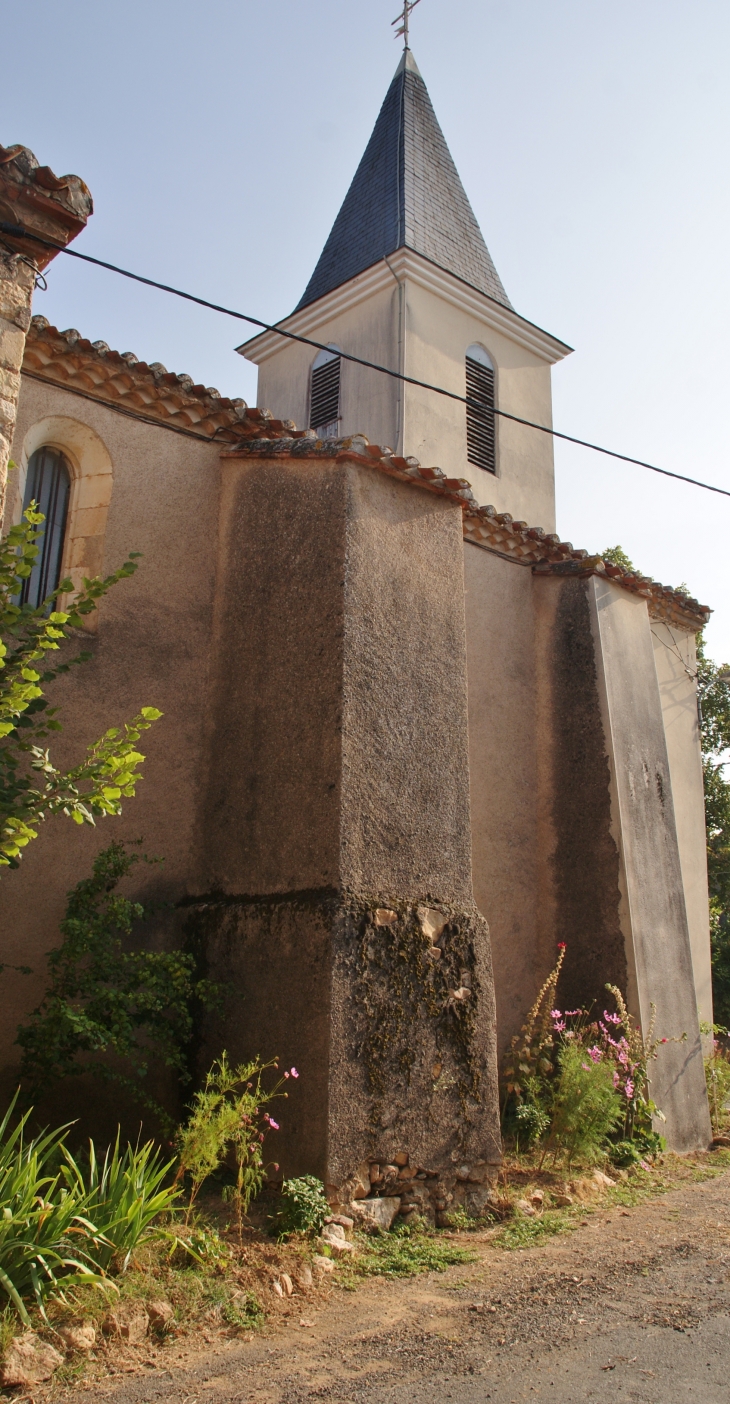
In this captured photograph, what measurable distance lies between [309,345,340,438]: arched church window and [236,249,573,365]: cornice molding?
29.2 inches

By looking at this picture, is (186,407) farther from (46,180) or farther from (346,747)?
(346,747)

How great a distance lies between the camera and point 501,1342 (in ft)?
14.7

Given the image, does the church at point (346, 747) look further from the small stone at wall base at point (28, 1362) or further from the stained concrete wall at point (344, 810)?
the small stone at wall base at point (28, 1362)

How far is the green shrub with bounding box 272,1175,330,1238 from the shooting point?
535cm

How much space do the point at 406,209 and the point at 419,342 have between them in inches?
116

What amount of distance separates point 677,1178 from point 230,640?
537 centimetres

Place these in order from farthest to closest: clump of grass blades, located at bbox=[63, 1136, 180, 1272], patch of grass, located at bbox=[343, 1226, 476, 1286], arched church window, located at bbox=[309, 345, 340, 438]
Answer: arched church window, located at bbox=[309, 345, 340, 438], patch of grass, located at bbox=[343, 1226, 476, 1286], clump of grass blades, located at bbox=[63, 1136, 180, 1272]

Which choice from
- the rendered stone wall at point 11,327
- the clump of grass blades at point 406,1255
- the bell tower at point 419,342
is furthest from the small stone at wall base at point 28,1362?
the bell tower at point 419,342

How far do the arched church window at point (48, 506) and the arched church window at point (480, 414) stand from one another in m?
9.10

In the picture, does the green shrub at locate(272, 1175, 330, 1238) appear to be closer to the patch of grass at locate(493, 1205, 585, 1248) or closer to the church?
the church

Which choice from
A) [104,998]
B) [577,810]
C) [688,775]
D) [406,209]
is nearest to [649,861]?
[577,810]

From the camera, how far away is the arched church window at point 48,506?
7.54 meters

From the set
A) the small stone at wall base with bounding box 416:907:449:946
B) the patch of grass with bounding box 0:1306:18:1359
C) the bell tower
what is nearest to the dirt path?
the patch of grass with bounding box 0:1306:18:1359

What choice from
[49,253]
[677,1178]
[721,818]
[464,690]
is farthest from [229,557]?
[721,818]
